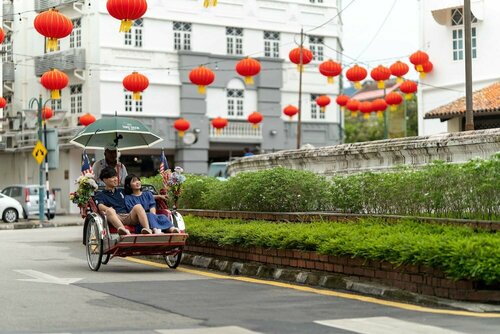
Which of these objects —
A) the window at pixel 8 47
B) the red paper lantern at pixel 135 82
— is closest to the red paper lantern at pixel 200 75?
the red paper lantern at pixel 135 82

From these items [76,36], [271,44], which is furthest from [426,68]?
[76,36]

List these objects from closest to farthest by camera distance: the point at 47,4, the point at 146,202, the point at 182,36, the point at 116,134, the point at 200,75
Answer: the point at 146,202, the point at 116,134, the point at 200,75, the point at 47,4, the point at 182,36

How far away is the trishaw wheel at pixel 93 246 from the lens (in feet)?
46.2

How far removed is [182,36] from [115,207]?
36.5 meters

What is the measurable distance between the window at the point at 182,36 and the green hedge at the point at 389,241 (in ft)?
117

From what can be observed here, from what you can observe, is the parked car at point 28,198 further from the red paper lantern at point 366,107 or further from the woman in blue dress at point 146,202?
the woman in blue dress at point 146,202

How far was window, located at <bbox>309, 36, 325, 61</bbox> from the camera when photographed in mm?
54156

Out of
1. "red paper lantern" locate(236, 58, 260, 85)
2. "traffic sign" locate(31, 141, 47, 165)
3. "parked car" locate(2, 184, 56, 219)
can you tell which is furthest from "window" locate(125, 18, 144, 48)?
"red paper lantern" locate(236, 58, 260, 85)

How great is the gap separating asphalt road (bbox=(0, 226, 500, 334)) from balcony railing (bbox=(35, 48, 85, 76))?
34.6 metres

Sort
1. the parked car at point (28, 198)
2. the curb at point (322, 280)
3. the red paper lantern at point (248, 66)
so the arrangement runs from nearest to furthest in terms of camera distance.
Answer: the curb at point (322, 280) → the red paper lantern at point (248, 66) → the parked car at point (28, 198)

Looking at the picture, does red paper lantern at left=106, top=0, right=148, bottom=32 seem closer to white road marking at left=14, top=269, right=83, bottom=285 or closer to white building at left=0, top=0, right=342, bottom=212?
white road marking at left=14, top=269, right=83, bottom=285

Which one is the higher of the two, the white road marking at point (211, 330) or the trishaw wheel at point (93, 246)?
the trishaw wheel at point (93, 246)

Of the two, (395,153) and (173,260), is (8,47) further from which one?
(173,260)

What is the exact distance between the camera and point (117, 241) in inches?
539
